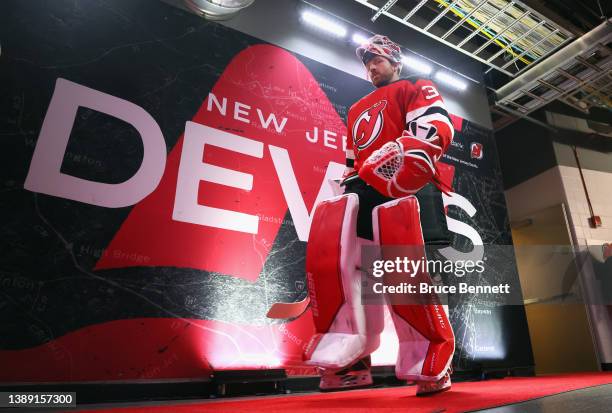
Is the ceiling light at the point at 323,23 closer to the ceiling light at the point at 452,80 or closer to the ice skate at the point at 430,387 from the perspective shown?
the ceiling light at the point at 452,80

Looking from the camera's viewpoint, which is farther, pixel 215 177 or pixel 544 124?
pixel 544 124

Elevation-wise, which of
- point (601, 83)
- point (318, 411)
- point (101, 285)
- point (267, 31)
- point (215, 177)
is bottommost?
point (318, 411)

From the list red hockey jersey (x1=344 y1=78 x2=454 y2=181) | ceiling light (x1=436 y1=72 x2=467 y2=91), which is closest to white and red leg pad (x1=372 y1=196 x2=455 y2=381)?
red hockey jersey (x1=344 y1=78 x2=454 y2=181)

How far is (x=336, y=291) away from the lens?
1.51m

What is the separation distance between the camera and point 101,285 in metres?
2.15

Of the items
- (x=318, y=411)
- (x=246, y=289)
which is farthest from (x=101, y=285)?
(x=318, y=411)

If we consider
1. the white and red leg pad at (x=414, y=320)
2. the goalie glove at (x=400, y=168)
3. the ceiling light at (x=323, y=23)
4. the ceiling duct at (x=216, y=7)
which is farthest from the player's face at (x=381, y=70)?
the ceiling light at (x=323, y=23)

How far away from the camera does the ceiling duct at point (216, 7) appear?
2.90 meters

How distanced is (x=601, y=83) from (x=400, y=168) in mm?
4216

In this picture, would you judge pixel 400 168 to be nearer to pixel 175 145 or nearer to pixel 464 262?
pixel 175 145

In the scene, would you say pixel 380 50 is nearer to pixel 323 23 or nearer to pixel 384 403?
pixel 384 403

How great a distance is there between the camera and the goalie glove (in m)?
1.49

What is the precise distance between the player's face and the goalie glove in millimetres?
520

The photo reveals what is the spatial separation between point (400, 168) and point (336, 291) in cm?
50
